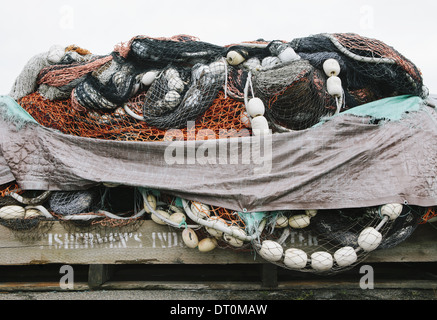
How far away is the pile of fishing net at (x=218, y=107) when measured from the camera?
8.86 feet

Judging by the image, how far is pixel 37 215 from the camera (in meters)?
2.98

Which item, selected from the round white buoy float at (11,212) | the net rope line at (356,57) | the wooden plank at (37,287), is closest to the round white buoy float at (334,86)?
the net rope line at (356,57)

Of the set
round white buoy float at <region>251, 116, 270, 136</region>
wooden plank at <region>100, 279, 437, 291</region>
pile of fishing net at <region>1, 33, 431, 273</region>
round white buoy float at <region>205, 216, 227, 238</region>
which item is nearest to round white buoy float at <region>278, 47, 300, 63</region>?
pile of fishing net at <region>1, 33, 431, 273</region>

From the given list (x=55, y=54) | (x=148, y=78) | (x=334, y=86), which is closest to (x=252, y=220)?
(x=334, y=86)

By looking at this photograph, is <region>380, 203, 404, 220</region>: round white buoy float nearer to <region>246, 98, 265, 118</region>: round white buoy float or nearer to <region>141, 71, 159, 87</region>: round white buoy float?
<region>246, 98, 265, 118</region>: round white buoy float

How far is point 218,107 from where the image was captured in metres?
3.01

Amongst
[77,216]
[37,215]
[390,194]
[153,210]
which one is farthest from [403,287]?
[37,215]

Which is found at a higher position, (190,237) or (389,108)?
(389,108)

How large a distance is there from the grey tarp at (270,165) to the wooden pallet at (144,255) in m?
0.43

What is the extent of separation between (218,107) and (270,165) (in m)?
0.68

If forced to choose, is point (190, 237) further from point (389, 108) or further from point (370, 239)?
point (389, 108)

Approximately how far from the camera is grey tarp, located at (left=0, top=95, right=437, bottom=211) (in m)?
2.66

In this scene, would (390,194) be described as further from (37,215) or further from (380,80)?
(37,215)

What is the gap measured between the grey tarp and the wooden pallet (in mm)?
428
